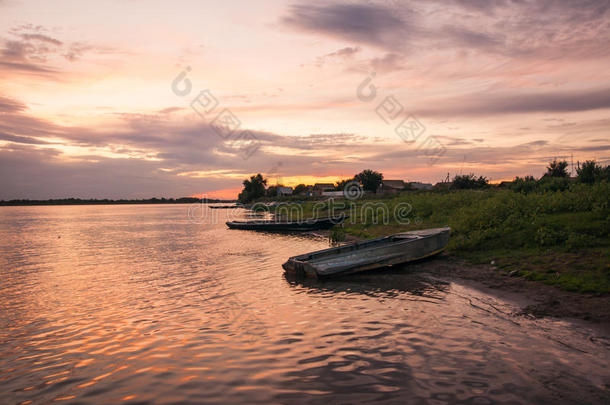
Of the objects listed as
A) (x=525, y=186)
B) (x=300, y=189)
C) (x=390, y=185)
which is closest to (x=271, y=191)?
(x=300, y=189)

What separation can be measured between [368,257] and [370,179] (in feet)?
282

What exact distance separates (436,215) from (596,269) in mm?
15630

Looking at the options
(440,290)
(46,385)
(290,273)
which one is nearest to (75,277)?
(290,273)

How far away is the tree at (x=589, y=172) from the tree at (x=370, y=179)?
71249 mm

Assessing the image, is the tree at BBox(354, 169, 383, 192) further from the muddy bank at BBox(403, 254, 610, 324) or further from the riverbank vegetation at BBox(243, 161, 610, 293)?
the muddy bank at BBox(403, 254, 610, 324)

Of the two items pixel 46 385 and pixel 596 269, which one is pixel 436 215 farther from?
pixel 46 385

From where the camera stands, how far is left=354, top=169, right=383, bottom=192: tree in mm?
101062

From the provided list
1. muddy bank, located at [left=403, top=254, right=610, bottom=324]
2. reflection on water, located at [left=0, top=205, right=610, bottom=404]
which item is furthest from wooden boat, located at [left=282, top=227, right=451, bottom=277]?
muddy bank, located at [left=403, top=254, right=610, bottom=324]

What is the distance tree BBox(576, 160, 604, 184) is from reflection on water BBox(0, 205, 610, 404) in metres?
21.3

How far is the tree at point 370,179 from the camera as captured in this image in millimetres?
101062

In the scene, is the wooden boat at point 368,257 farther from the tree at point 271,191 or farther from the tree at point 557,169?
the tree at point 271,191

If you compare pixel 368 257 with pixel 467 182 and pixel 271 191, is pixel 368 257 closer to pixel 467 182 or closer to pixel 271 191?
pixel 467 182

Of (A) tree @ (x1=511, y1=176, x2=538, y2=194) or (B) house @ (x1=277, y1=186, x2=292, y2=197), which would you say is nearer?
(A) tree @ (x1=511, y1=176, x2=538, y2=194)

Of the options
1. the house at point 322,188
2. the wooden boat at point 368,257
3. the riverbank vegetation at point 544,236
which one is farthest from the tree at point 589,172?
the house at point 322,188
